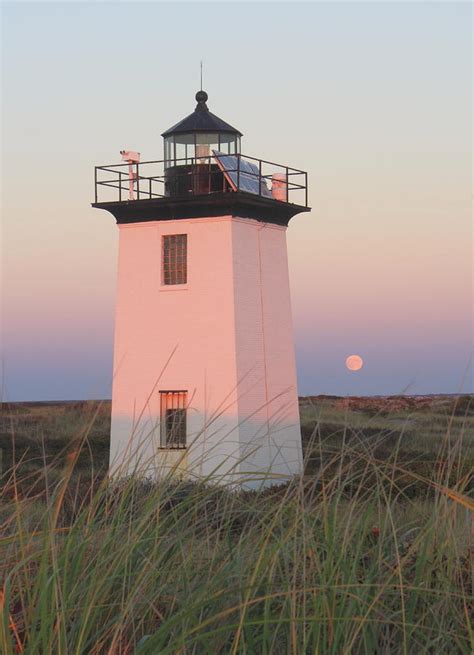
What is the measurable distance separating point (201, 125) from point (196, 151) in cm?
60

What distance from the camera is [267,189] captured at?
24.9m

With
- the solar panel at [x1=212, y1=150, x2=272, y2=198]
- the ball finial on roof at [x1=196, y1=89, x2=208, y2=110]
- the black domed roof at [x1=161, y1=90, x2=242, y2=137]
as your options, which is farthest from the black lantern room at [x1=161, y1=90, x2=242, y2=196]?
the ball finial on roof at [x1=196, y1=89, x2=208, y2=110]

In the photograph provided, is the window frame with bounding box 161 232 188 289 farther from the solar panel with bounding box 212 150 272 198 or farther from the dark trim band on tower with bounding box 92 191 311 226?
the solar panel with bounding box 212 150 272 198

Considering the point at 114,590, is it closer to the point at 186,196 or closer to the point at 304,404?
the point at 186,196

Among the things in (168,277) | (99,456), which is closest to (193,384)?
(168,277)

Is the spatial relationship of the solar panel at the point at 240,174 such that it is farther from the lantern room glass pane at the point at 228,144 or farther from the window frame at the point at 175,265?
the window frame at the point at 175,265

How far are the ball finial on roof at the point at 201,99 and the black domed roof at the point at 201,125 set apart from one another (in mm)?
132

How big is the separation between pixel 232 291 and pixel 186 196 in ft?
8.02

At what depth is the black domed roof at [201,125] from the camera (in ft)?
78.1

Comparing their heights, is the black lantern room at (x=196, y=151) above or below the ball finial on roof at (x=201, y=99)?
below

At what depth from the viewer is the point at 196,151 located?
23.9m

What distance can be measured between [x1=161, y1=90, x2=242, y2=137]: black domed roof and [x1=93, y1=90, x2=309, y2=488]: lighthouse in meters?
0.03

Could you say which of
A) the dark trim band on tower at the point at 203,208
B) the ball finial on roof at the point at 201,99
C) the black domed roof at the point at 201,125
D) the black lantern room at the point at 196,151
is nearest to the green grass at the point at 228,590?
the dark trim band on tower at the point at 203,208

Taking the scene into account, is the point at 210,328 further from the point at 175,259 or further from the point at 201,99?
the point at 201,99
